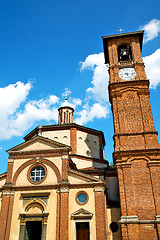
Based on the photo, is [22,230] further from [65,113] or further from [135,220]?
[65,113]

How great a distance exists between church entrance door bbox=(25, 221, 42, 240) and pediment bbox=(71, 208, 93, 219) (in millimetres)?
3686

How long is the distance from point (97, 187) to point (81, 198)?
1537 mm

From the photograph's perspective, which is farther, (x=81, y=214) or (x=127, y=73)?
(x=127, y=73)

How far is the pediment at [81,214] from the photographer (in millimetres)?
16234

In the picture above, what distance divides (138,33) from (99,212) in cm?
1841

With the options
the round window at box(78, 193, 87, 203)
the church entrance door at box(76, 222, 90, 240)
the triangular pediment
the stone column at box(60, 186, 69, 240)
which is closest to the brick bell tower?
the triangular pediment

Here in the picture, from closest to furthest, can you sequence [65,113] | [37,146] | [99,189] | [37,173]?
1. [99,189]
2. [37,173]
3. [37,146]
4. [65,113]

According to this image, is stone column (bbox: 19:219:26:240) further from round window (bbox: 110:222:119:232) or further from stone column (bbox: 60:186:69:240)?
round window (bbox: 110:222:119:232)

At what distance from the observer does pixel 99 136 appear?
2669 centimetres


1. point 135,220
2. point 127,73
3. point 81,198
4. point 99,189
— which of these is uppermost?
point 127,73

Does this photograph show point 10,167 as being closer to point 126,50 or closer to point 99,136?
point 99,136

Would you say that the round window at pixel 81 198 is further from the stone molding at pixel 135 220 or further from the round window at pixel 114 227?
the stone molding at pixel 135 220

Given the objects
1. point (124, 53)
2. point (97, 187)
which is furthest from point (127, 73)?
point (97, 187)

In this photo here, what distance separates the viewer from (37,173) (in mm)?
18453
